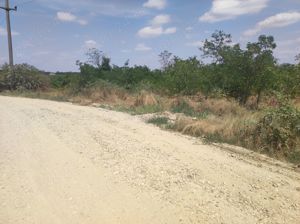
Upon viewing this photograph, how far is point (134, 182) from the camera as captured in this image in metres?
6.31

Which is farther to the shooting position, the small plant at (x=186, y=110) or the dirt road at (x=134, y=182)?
the small plant at (x=186, y=110)

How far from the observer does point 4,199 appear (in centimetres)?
568

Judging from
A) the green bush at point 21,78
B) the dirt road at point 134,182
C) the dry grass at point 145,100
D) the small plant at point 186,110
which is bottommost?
the dirt road at point 134,182

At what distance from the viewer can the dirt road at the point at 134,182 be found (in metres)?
5.19

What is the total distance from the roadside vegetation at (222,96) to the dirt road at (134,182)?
47.5 inches

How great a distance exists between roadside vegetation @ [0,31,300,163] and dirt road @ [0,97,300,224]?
47.5 inches

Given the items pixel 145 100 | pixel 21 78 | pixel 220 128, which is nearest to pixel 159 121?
pixel 220 128

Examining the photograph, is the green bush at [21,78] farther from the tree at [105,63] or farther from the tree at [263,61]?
the tree at [263,61]

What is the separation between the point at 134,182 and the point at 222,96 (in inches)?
433

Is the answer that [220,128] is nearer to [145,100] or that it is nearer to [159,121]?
[159,121]

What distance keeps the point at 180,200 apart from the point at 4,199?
257 centimetres

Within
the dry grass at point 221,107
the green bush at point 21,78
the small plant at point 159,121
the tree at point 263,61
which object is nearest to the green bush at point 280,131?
the small plant at point 159,121

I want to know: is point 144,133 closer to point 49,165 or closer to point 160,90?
A: point 49,165

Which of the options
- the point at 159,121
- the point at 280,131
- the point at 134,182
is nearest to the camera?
the point at 134,182
